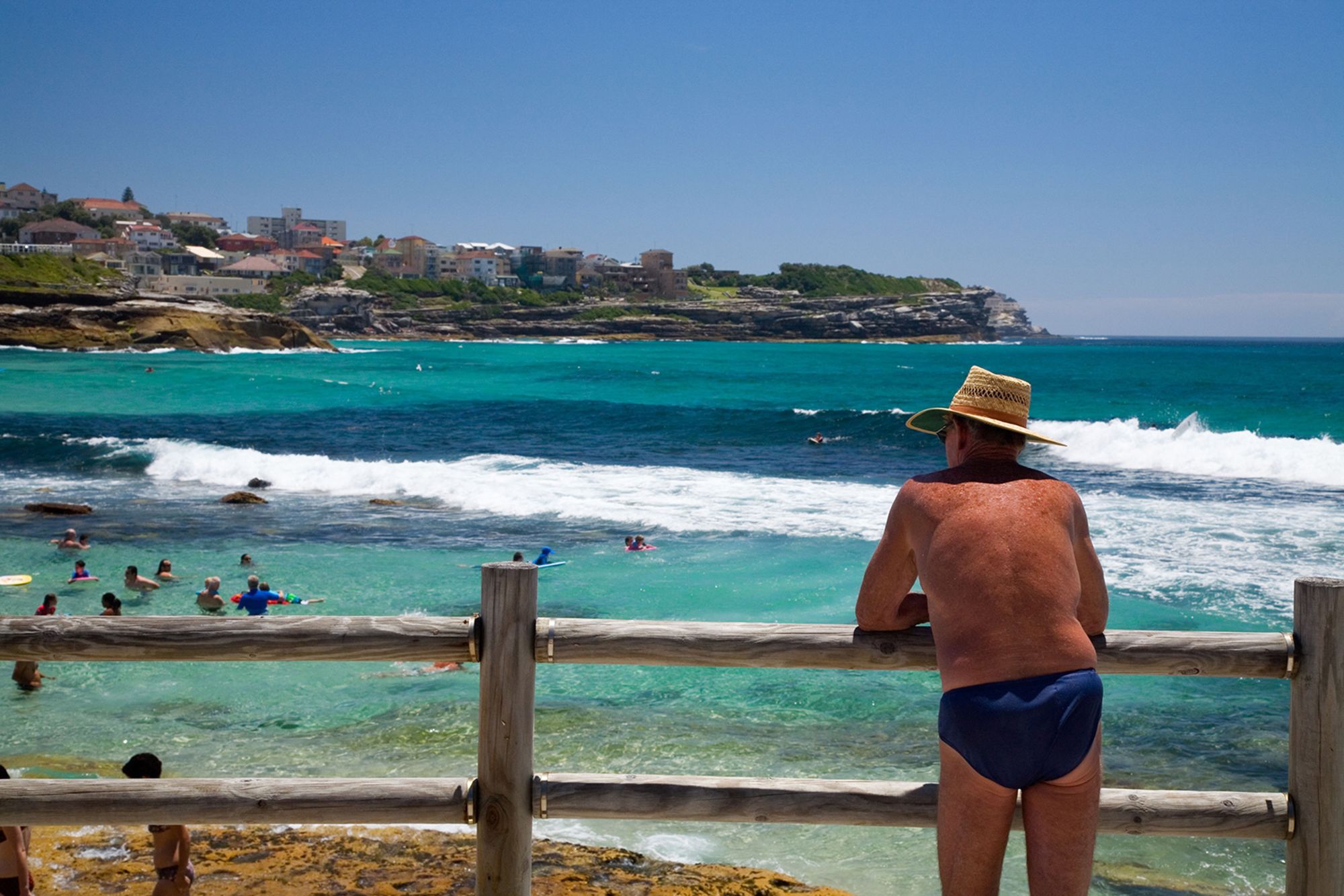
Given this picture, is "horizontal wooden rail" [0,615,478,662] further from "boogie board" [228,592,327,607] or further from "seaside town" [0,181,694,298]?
"seaside town" [0,181,694,298]

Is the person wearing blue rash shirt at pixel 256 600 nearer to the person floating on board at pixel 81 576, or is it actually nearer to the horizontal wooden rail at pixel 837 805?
the person floating on board at pixel 81 576

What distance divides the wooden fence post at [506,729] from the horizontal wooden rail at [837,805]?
0.10 meters

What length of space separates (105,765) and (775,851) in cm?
466

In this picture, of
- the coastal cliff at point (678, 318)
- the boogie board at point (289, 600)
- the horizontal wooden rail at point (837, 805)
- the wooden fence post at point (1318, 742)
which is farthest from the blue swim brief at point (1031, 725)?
the coastal cliff at point (678, 318)

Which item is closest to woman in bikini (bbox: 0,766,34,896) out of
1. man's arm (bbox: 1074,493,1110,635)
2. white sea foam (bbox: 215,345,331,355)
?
man's arm (bbox: 1074,493,1110,635)

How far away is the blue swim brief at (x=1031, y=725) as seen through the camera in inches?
105

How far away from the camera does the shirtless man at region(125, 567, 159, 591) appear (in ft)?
46.1

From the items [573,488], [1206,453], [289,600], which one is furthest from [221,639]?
[1206,453]

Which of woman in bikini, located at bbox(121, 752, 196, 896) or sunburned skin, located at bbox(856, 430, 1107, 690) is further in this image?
woman in bikini, located at bbox(121, 752, 196, 896)

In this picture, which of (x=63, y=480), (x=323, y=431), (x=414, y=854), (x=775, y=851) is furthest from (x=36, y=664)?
(x=323, y=431)

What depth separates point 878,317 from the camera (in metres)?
178

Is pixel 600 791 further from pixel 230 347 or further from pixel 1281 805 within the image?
pixel 230 347

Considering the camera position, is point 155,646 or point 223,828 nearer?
point 155,646

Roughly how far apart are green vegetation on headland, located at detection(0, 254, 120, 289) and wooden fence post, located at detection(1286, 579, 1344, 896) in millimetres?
98047
